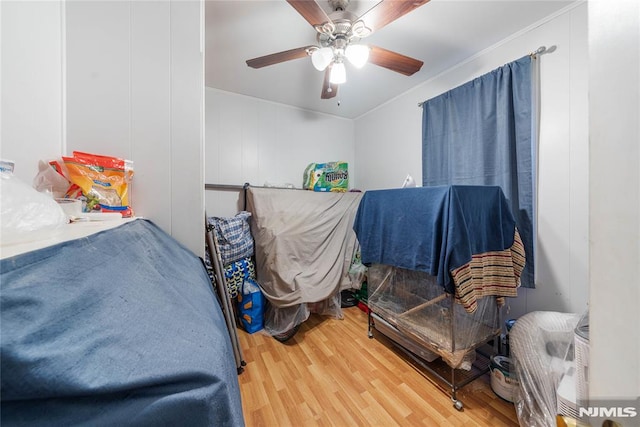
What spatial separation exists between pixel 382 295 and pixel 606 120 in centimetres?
174

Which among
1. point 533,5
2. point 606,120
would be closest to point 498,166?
point 533,5

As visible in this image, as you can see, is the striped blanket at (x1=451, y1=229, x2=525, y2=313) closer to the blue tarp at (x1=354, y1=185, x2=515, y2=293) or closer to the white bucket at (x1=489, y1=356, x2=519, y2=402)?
the blue tarp at (x1=354, y1=185, x2=515, y2=293)

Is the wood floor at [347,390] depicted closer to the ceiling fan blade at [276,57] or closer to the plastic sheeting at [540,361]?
the plastic sheeting at [540,361]

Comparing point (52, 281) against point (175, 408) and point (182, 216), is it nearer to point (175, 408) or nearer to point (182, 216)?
point (175, 408)

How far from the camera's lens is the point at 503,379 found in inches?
51.5

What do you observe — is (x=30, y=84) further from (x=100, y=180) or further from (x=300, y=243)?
(x=300, y=243)

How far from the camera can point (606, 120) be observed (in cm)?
33

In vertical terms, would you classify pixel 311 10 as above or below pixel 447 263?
above

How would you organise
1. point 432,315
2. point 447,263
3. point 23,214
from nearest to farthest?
point 23,214
point 447,263
point 432,315

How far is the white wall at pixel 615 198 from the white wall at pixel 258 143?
8.08 ft

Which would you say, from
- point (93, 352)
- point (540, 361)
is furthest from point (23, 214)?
point (540, 361)

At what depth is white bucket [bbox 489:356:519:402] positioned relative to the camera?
1.27 m

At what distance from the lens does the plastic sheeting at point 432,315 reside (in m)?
1.35

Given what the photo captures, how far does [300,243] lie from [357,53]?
4.95 feet
